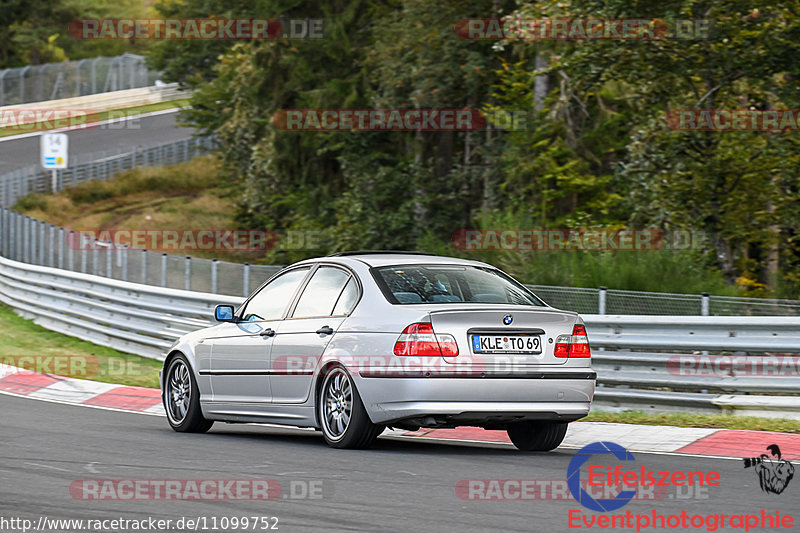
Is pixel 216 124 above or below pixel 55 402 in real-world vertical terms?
above

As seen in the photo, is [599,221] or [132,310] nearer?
[132,310]

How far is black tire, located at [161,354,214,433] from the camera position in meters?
10.7

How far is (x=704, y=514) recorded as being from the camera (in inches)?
250

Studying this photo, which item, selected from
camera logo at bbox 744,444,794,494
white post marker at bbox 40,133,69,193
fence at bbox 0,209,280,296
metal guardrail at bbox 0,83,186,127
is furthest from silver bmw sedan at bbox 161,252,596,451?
metal guardrail at bbox 0,83,186,127

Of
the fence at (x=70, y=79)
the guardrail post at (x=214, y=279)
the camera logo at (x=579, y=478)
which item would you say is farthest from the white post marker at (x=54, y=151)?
the camera logo at (x=579, y=478)

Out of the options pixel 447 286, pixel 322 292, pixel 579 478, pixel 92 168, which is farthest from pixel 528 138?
pixel 92 168

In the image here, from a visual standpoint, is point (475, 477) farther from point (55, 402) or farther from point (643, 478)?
point (55, 402)

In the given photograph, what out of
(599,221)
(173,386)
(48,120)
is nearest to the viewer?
(173,386)

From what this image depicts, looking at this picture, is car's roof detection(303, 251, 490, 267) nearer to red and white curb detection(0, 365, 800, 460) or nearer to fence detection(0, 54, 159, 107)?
red and white curb detection(0, 365, 800, 460)

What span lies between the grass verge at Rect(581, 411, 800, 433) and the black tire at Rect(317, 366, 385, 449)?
10.1 ft

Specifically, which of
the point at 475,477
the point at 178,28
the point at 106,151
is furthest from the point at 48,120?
the point at 475,477

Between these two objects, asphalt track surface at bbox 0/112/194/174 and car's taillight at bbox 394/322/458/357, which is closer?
car's taillight at bbox 394/322/458/357

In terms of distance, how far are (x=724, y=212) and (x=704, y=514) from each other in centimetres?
1232

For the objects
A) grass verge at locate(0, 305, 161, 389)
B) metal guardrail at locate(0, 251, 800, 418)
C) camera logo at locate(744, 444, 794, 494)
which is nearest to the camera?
camera logo at locate(744, 444, 794, 494)
